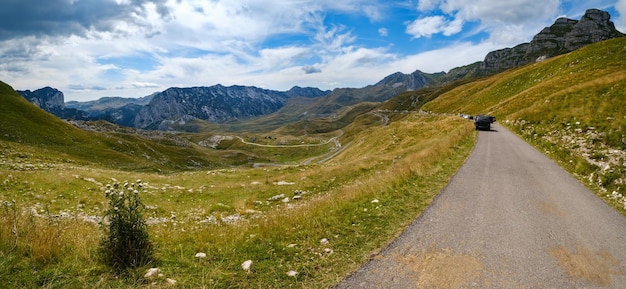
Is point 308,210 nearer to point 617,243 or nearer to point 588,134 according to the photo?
point 617,243

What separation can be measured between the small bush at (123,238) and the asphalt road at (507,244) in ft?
16.8

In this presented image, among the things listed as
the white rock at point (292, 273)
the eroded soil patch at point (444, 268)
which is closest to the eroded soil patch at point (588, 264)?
the eroded soil patch at point (444, 268)

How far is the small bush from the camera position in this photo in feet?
24.8

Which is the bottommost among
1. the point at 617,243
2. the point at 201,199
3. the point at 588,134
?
the point at 201,199

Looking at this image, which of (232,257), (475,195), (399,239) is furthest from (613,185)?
(232,257)

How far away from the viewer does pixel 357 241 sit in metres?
9.45

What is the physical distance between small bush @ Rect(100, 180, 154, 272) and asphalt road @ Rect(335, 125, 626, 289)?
5112 millimetres

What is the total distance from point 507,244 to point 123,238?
35.4ft

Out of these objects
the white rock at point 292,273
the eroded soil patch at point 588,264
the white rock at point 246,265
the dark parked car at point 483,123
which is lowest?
the eroded soil patch at point 588,264

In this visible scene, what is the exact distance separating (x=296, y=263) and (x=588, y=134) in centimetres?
3013

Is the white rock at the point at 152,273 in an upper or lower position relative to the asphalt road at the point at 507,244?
upper

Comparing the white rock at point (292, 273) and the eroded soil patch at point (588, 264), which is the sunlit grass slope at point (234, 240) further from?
the eroded soil patch at point (588, 264)

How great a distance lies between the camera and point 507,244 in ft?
30.2

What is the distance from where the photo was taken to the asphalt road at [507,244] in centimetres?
735
